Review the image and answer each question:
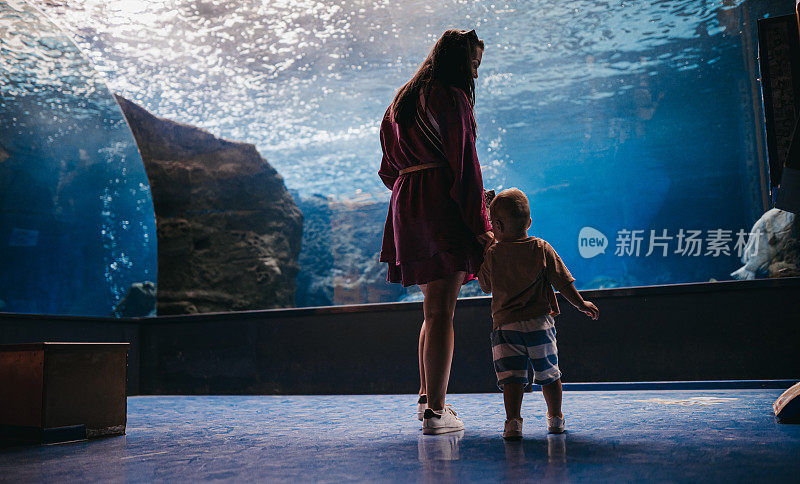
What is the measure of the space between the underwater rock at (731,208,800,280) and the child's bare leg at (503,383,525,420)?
10.3ft

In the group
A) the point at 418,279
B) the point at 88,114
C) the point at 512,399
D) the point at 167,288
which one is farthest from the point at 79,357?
the point at 88,114

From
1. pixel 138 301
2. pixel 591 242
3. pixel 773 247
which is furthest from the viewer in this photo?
pixel 591 242

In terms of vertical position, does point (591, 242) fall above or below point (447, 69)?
below

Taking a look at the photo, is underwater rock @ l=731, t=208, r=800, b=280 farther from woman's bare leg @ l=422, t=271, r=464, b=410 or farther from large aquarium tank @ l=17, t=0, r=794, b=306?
woman's bare leg @ l=422, t=271, r=464, b=410

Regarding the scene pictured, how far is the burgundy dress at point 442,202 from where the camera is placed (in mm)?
1884

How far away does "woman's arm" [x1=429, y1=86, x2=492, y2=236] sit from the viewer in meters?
1.87

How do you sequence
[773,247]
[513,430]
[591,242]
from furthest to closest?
[591,242], [773,247], [513,430]

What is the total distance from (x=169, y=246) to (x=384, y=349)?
281 cm

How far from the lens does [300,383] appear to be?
13.9ft

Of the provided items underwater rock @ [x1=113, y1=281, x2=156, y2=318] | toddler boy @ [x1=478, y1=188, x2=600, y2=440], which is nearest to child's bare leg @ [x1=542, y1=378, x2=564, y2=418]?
toddler boy @ [x1=478, y1=188, x2=600, y2=440]

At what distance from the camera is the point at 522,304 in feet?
5.77

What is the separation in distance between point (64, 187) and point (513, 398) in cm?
507

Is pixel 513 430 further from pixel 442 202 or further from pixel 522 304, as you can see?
pixel 442 202

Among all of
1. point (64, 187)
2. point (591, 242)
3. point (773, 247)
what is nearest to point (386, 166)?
point (773, 247)
